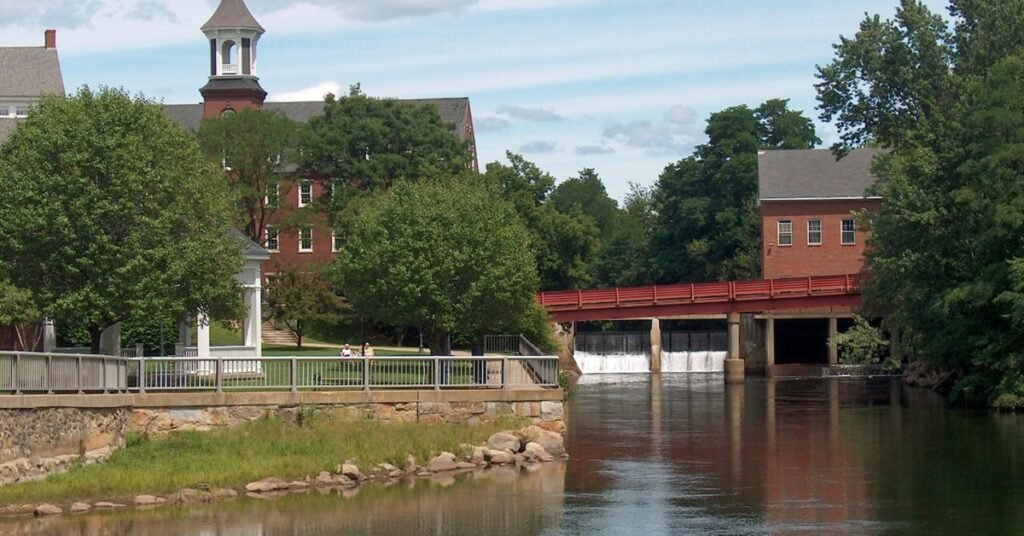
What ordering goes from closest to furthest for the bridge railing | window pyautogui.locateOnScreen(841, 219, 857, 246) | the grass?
the grass < the bridge railing < window pyautogui.locateOnScreen(841, 219, 857, 246)

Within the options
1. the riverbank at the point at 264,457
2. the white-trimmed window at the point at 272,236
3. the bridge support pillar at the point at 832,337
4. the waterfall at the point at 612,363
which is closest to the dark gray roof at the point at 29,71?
the white-trimmed window at the point at 272,236

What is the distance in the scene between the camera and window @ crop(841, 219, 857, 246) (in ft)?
273

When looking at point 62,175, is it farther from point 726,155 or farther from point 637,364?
point 726,155

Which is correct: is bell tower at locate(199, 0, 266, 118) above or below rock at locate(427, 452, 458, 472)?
above

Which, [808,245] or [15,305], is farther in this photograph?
[808,245]

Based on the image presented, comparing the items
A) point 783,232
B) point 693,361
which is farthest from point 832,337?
point 783,232

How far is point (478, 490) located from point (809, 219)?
56425mm

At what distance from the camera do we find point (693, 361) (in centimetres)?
8175

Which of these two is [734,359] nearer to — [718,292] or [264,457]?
[718,292]

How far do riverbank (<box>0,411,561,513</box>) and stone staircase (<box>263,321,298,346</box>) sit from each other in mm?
32476

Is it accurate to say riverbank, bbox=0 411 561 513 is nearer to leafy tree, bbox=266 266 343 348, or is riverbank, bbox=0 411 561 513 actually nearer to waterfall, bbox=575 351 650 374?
leafy tree, bbox=266 266 343 348

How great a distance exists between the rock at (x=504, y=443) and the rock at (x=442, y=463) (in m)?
1.38

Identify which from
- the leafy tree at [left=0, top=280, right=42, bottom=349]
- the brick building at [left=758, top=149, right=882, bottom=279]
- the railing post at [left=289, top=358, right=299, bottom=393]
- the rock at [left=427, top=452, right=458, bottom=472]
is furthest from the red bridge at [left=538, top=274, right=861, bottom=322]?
the rock at [left=427, top=452, right=458, bottom=472]

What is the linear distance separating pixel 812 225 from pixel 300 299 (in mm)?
31773
